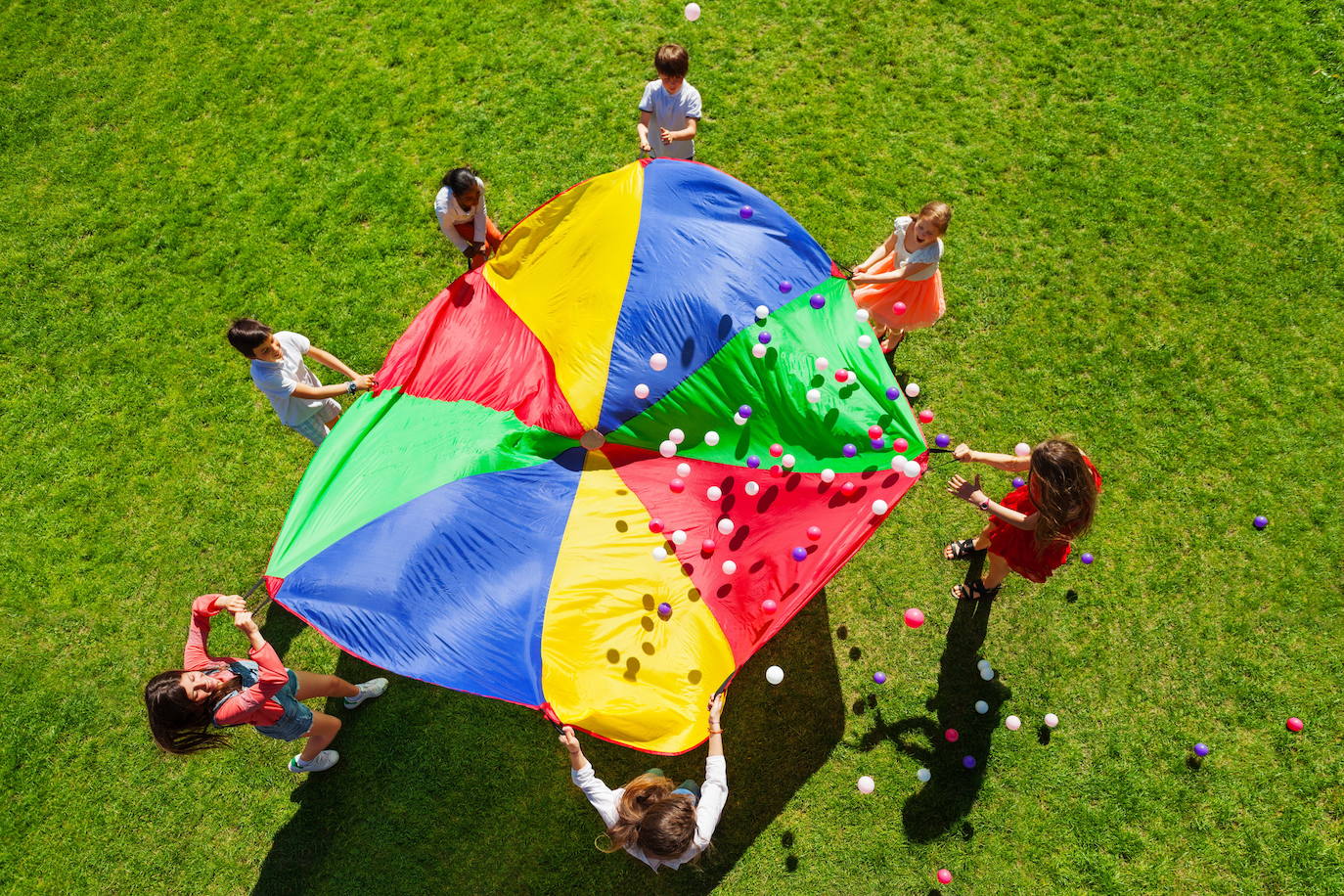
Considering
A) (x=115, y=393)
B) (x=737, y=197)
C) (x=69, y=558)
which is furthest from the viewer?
(x=115, y=393)

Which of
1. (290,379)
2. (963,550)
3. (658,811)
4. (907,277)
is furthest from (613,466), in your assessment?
(963,550)

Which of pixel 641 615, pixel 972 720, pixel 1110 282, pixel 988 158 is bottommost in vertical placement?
pixel 972 720

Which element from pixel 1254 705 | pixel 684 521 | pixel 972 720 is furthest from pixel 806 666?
pixel 1254 705

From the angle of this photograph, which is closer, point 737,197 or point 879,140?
point 737,197

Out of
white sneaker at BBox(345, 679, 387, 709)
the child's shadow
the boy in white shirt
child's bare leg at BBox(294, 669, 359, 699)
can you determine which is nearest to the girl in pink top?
child's bare leg at BBox(294, 669, 359, 699)

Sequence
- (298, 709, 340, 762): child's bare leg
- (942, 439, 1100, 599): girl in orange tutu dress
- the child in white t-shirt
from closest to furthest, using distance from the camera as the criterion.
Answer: (942, 439, 1100, 599): girl in orange tutu dress, the child in white t-shirt, (298, 709, 340, 762): child's bare leg

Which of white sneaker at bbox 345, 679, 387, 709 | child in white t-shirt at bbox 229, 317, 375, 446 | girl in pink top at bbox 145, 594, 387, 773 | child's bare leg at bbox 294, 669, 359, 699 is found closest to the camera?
girl in pink top at bbox 145, 594, 387, 773

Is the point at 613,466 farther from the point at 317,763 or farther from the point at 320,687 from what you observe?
the point at 317,763

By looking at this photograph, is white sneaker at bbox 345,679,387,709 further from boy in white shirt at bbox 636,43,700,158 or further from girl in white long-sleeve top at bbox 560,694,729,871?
boy in white shirt at bbox 636,43,700,158

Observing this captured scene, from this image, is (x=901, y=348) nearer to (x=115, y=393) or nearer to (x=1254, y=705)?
(x=1254, y=705)
